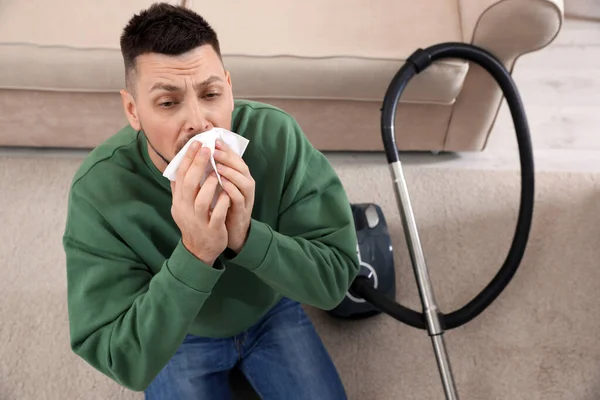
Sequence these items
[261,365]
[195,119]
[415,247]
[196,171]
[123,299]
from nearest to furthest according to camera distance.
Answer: [196,171] → [195,119] → [123,299] → [261,365] → [415,247]

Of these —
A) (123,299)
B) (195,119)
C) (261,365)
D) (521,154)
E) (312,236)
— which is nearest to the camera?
(195,119)

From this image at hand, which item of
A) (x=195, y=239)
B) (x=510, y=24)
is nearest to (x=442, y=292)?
(x=510, y=24)

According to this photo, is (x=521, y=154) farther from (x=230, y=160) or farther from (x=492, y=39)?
(x=230, y=160)

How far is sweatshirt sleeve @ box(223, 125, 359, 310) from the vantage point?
3.37 feet

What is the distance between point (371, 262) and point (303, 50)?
Result: 0.63 m

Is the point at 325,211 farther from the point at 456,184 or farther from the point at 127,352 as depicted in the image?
the point at 456,184

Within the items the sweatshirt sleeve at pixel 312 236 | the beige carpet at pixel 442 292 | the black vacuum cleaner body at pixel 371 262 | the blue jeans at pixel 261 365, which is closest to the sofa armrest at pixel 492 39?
the beige carpet at pixel 442 292

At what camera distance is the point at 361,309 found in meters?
1.54

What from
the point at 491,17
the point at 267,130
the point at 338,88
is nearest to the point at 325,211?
the point at 267,130

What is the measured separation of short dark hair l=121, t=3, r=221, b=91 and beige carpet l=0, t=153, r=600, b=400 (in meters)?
0.94

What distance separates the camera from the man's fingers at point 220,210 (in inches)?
31.6

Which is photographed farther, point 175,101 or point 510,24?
point 510,24

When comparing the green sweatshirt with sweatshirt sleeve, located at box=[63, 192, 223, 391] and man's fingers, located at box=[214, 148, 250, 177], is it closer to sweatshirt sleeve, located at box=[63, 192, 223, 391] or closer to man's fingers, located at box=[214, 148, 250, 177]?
sweatshirt sleeve, located at box=[63, 192, 223, 391]

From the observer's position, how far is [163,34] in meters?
0.86
